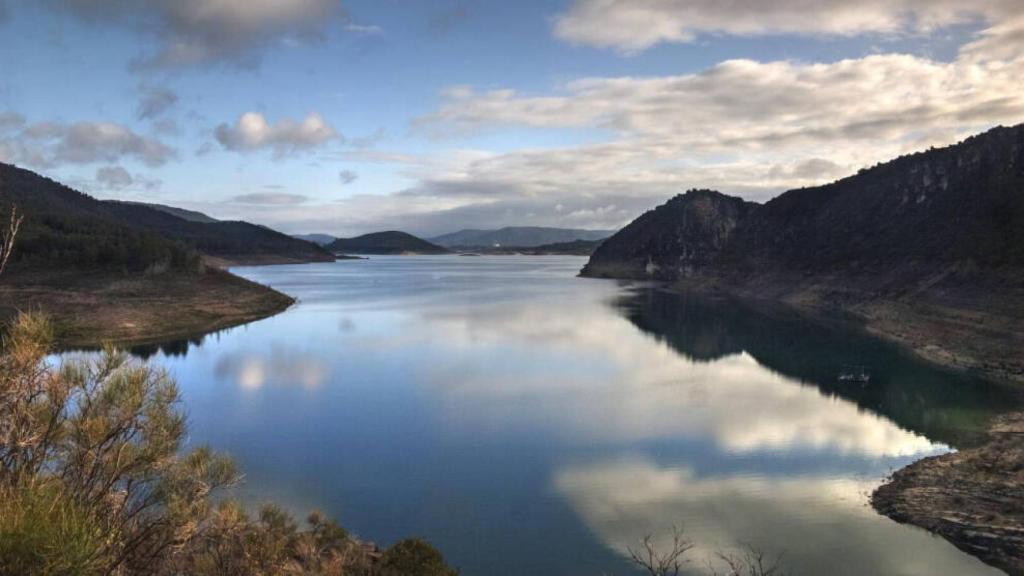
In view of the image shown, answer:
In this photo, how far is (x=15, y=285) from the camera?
61.8 m

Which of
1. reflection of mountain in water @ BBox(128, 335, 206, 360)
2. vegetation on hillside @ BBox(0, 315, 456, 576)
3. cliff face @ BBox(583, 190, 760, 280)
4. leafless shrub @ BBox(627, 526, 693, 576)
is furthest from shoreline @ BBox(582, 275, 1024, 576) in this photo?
cliff face @ BBox(583, 190, 760, 280)

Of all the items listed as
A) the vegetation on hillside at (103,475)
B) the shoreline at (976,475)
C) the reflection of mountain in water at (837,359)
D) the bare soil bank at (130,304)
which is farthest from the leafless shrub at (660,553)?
the bare soil bank at (130,304)

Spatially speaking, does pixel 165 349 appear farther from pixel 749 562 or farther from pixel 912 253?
pixel 912 253

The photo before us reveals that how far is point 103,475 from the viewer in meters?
8.93

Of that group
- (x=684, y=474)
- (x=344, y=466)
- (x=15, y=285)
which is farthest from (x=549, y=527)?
(x=15, y=285)

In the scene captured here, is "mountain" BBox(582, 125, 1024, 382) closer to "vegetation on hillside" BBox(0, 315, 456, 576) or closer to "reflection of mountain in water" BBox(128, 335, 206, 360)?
"vegetation on hillside" BBox(0, 315, 456, 576)

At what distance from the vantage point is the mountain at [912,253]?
5262cm

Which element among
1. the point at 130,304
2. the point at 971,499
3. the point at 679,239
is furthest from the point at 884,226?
the point at 130,304

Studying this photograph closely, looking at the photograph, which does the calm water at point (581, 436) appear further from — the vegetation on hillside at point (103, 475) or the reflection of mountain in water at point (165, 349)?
the vegetation on hillside at point (103, 475)

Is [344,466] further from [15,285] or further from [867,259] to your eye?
[867,259]

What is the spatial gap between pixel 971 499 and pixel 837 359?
31.7 meters

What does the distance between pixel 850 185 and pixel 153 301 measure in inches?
4531

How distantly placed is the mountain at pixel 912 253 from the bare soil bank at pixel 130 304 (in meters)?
66.4

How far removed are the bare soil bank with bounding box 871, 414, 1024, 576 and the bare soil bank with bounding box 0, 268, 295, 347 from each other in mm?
52792
